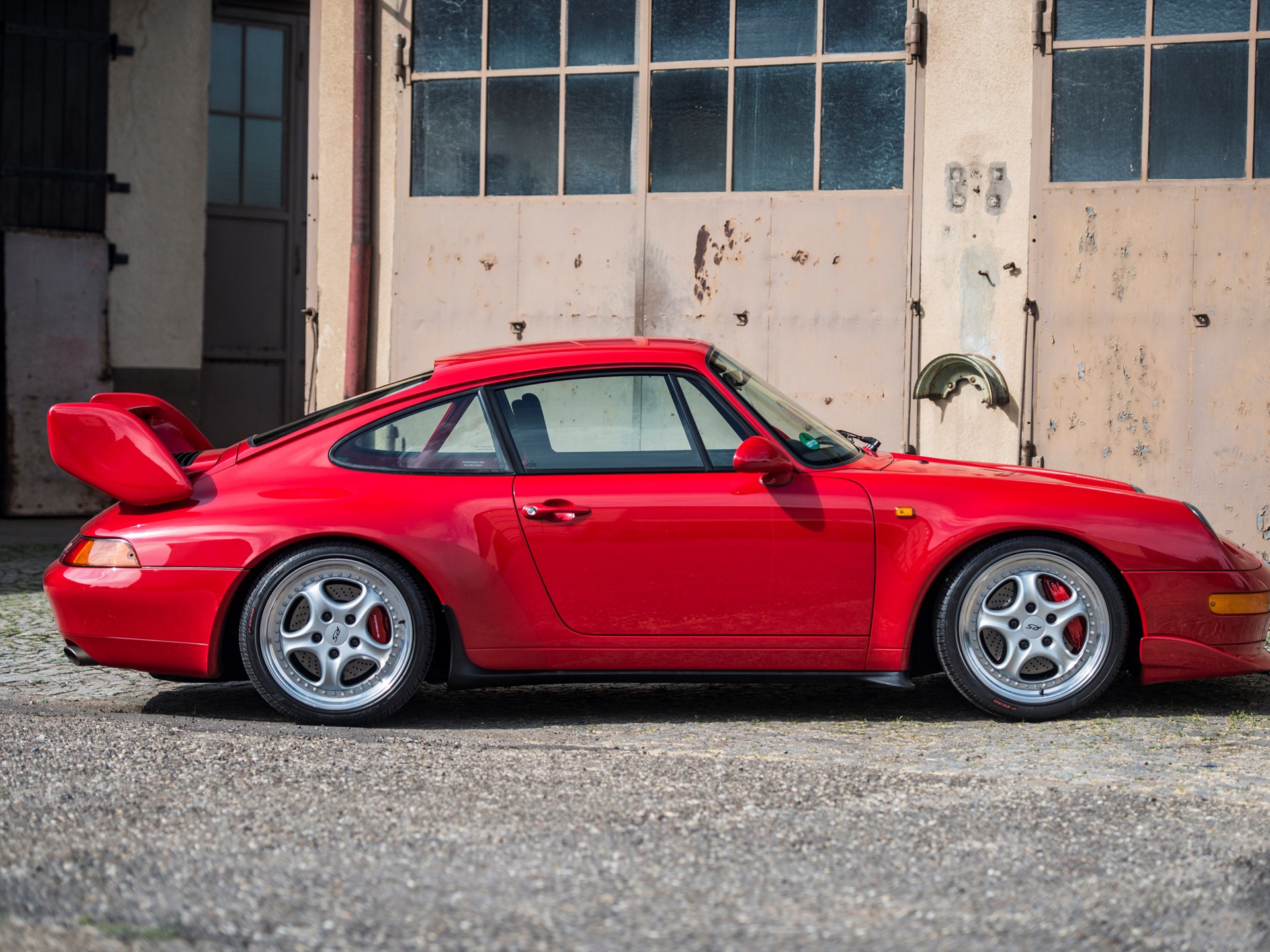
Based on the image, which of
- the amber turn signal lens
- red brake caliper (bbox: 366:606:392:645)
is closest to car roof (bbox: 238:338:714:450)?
red brake caliper (bbox: 366:606:392:645)

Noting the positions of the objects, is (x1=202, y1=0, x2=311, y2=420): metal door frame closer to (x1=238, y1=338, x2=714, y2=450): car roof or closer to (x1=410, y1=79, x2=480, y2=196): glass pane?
(x1=410, y1=79, x2=480, y2=196): glass pane

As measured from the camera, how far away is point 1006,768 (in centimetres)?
407

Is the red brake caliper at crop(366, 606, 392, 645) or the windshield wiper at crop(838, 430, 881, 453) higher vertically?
the windshield wiper at crop(838, 430, 881, 453)

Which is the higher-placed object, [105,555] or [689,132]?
[689,132]

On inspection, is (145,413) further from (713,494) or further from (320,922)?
(320,922)

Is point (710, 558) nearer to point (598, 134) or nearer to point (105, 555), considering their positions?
point (105, 555)

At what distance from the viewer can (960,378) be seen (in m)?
8.66

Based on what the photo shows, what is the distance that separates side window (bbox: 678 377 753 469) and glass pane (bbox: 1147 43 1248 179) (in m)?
4.80

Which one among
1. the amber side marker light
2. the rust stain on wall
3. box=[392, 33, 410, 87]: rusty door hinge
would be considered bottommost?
the amber side marker light

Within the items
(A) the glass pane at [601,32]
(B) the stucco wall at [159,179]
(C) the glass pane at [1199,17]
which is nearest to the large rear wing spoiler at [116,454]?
(A) the glass pane at [601,32]

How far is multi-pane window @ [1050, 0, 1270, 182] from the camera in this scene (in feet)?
27.1

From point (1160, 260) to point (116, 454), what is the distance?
20.4 feet

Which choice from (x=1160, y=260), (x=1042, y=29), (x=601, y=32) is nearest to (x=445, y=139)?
(x=601, y=32)

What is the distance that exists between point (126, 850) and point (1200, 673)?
3.42 m
